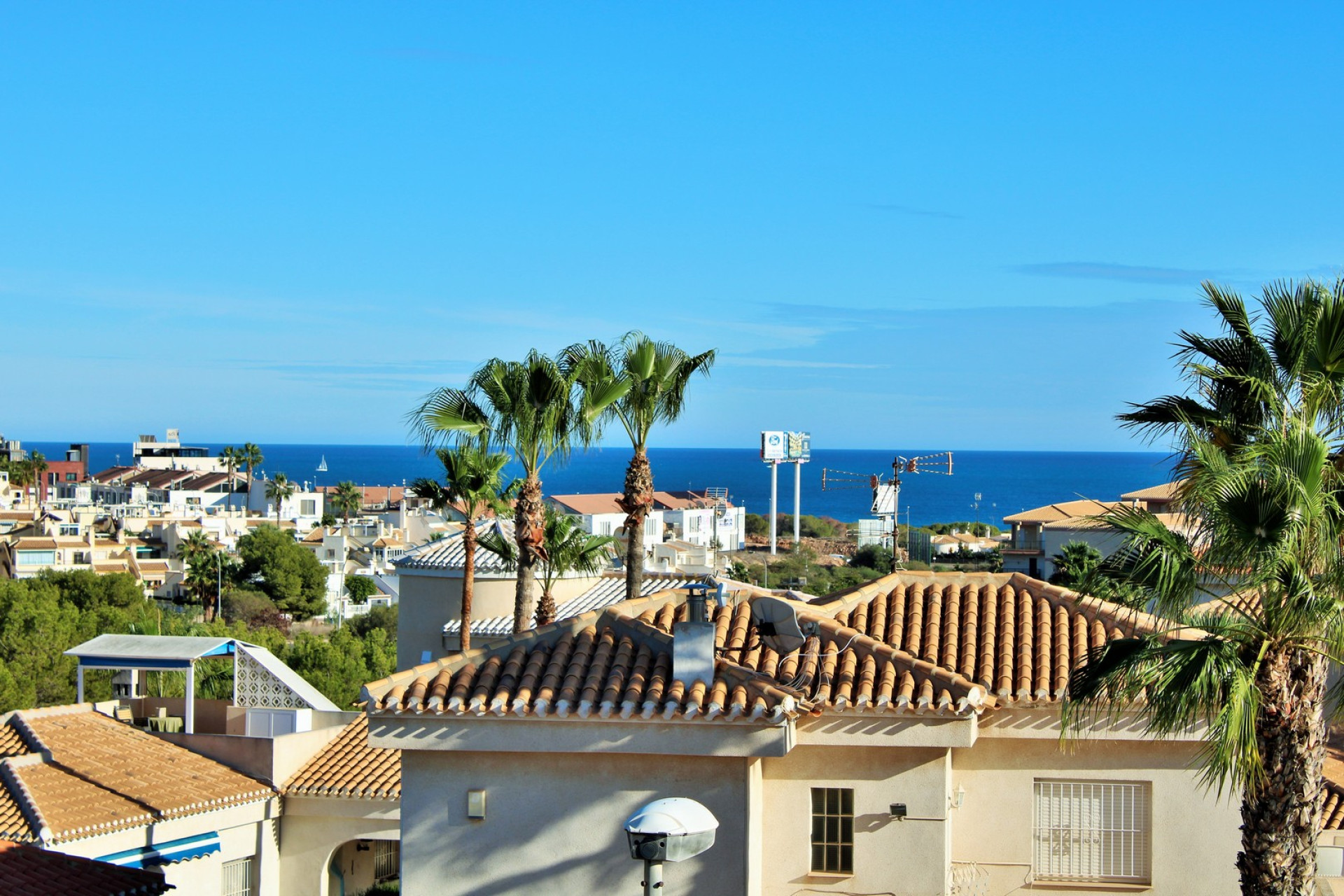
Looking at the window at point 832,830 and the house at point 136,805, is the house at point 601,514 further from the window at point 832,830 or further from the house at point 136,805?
the window at point 832,830

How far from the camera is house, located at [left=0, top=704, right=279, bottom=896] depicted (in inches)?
759

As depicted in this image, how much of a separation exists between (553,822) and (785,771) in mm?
2155

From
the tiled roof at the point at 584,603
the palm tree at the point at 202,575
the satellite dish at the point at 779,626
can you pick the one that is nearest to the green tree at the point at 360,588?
the palm tree at the point at 202,575

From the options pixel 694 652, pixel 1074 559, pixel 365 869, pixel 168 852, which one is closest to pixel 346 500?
pixel 1074 559

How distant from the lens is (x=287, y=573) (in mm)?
87812

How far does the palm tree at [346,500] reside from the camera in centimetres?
15300

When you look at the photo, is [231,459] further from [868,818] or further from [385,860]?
[868,818]

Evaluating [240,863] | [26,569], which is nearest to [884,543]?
[26,569]

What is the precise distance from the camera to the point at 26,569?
298ft

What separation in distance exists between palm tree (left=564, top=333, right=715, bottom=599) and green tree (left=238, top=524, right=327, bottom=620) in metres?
70.3

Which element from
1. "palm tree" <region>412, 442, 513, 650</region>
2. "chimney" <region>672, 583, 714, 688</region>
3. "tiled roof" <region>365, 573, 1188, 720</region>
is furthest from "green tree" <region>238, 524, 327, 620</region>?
"chimney" <region>672, 583, 714, 688</region>

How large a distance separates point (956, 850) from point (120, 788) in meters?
13.5

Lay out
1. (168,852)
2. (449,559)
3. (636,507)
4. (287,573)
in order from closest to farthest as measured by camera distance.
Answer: (168,852) < (636,507) < (449,559) < (287,573)

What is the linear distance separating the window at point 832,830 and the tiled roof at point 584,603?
45.9ft
